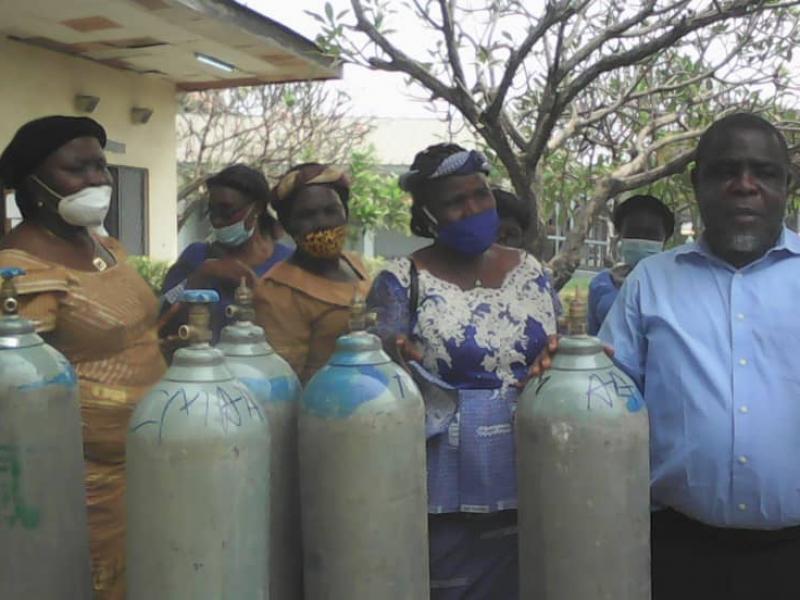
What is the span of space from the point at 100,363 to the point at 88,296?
0.20 meters

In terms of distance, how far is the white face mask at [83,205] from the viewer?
267 centimetres

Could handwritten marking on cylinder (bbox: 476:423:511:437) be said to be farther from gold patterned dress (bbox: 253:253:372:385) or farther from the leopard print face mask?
the leopard print face mask

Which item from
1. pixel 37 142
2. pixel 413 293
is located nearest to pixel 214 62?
pixel 37 142

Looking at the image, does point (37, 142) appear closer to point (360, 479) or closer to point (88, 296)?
point (88, 296)

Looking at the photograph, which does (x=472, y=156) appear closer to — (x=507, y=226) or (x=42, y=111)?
(x=507, y=226)

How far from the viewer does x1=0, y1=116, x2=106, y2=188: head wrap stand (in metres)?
2.68

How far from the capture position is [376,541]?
5.59ft

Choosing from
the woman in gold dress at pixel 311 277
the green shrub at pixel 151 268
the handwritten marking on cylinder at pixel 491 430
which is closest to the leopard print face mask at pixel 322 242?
the woman in gold dress at pixel 311 277

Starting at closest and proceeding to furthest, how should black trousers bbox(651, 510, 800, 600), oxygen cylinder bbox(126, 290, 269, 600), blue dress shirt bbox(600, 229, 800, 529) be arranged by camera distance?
oxygen cylinder bbox(126, 290, 269, 600)
blue dress shirt bbox(600, 229, 800, 529)
black trousers bbox(651, 510, 800, 600)

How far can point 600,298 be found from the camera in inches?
164

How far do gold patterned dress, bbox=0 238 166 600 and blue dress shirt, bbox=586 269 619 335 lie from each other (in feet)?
6.88

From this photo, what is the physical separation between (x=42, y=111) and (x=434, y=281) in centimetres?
710

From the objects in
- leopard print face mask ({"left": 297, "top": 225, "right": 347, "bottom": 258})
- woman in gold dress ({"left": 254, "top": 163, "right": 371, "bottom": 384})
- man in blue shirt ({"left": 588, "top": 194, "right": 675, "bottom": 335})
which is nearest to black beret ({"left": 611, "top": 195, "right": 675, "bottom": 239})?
man in blue shirt ({"left": 588, "top": 194, "right": 675, "bottom": 335})

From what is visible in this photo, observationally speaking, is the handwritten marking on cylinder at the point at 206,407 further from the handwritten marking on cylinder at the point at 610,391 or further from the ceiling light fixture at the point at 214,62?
the ceiling light fixture at the point at 214,62
